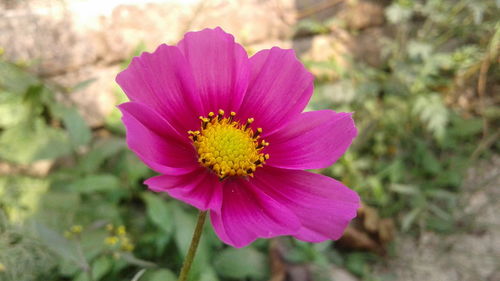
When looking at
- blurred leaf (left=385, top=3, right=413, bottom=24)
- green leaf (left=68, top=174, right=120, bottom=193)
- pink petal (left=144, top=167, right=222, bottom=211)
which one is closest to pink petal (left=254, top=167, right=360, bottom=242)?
pink petal (left=144, top=167, right=222, bottom=211)

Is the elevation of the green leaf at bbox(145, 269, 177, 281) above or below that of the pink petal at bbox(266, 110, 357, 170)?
below

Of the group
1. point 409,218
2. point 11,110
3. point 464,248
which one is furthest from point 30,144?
point 464,248

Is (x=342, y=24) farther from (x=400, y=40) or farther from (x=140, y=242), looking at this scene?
(x=140, y=242)

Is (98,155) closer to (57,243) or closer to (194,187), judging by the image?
(57,243)

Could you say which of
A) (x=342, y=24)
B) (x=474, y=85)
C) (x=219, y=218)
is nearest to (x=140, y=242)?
(x=219, y=218)

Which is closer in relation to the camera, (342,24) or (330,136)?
(330,136)

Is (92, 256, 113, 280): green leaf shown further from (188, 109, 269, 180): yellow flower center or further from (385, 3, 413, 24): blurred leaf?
(385, 3, 413, 24): blurred leaf
